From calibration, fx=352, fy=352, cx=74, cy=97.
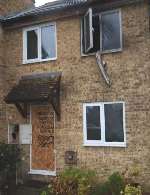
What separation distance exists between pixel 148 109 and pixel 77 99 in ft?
8.24

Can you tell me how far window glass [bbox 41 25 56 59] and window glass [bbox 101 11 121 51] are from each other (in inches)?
80.1

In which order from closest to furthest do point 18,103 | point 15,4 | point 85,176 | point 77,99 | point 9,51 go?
point 85,176 < point 77,99 < point 18,103 < point 9,51 < point 15,4

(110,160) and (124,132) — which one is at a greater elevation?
(124,132)

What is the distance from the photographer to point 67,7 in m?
12.1

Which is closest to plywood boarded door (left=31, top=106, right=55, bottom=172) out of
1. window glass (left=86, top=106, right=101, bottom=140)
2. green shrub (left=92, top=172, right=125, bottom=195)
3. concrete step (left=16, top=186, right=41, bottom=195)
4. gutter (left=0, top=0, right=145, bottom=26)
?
concrete step (left=16, top=186, right=41, bottom=195)

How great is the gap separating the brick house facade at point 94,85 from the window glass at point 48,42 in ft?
0.89

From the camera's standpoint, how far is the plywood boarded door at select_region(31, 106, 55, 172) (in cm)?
1260

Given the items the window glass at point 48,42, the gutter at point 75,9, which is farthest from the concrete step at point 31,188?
the gutter at point 75,9

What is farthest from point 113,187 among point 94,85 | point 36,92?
point 36,92

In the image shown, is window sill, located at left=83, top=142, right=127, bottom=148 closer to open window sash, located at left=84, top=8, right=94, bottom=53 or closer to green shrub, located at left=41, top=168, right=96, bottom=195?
green shrub, located at left=41, top=168, right=96, bottom=195

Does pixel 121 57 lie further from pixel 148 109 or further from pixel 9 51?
pixel 9 51

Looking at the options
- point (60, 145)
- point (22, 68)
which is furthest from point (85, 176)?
point (22, 68)

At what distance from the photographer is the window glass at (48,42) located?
42.3ft

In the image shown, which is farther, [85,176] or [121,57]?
[121,57]
